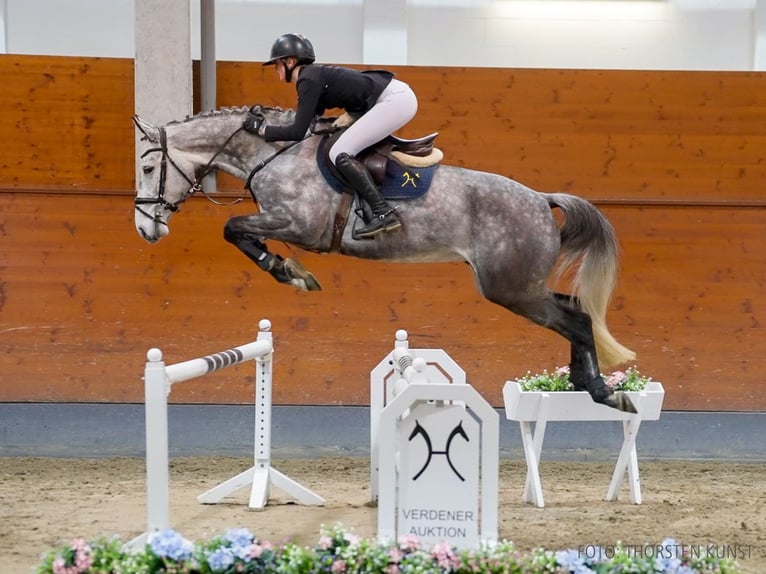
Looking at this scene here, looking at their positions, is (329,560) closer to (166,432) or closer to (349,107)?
(166,432)

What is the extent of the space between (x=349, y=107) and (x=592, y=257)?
1.25 m

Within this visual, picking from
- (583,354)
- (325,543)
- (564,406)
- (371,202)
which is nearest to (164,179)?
(371,202)

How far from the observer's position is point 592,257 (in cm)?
436

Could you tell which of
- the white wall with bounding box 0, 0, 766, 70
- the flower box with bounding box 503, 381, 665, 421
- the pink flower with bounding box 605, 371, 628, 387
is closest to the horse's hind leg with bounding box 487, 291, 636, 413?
the flower box with bounding box 503, 381, 665, 421

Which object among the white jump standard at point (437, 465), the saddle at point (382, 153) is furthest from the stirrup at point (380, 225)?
the white jump standard at point (437, 465)

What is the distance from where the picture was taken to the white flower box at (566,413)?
4.79 m

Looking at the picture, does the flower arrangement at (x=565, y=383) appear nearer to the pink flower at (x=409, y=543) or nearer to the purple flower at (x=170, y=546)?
the pink flower at (x=409, y=543)

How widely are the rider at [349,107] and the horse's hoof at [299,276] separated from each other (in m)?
0.27

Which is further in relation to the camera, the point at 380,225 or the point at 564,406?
the point at 564,406

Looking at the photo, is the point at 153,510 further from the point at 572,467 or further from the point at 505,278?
the point at 572,467

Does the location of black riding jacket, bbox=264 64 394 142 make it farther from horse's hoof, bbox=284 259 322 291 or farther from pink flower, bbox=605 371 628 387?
pink flower, bbox=605 371 628 387

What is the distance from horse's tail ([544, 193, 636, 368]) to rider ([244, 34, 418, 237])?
83cm

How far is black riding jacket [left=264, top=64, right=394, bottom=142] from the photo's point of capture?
12.9 ft

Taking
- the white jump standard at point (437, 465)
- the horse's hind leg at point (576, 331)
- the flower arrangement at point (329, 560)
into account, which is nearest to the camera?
the flower arrangement at point (329, 560)
